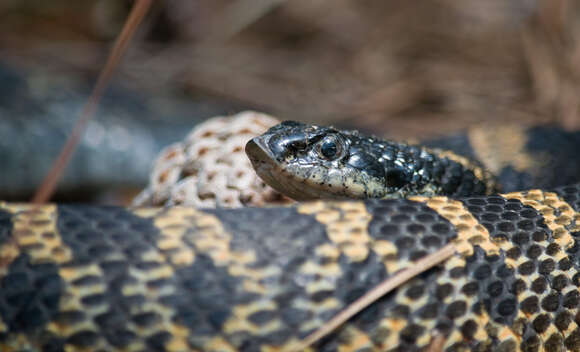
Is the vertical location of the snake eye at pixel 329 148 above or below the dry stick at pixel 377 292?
above

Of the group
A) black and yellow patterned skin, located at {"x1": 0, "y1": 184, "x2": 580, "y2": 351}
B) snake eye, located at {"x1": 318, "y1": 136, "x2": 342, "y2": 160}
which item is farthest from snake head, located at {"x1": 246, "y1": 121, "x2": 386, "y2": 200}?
black and yellow patterned skin, located at {"x1": 0, "y1": 184, "x2": 580, "y2": 351}

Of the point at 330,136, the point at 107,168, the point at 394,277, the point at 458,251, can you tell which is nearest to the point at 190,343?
the point at 394,277

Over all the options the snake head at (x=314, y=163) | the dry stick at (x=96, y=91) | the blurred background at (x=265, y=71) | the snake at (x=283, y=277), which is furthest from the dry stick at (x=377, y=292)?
the blurred background at (x=265, y=71)

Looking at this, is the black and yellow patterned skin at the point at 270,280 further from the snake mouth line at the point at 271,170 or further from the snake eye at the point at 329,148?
the snake eye at the point at 329,148

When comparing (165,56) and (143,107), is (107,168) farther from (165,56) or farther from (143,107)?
(165,56)

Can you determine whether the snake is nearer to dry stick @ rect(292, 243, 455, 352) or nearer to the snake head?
dry stick @ rect(292, 243, 455, 352)

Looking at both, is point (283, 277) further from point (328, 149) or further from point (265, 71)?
point (265, 71)
